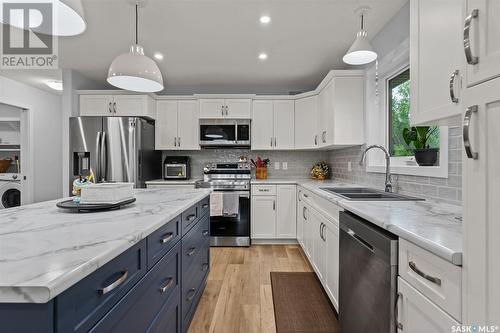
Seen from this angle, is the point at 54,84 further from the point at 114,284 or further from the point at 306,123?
the point at 114,284

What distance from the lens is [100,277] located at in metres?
0.74

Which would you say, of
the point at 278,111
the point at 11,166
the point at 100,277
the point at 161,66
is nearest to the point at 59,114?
the point at 11,166

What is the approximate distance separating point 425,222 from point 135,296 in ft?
4.07

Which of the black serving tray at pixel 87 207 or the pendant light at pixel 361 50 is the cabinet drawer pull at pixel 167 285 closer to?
the black serving tray at pixel 87 207

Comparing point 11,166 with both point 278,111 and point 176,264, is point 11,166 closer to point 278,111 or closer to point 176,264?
point 278,111

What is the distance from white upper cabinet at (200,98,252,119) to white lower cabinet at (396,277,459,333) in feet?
10.6

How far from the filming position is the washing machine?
504 cm

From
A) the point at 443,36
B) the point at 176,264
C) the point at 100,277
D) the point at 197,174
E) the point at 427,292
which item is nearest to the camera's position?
the point at 100,277

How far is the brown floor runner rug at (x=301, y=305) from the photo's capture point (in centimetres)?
183

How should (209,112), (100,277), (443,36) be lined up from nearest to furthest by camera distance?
(100,277)
(443,36)
(209,112)

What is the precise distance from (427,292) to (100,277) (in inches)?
41.9

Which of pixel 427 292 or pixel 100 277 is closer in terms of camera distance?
pixel 100 277

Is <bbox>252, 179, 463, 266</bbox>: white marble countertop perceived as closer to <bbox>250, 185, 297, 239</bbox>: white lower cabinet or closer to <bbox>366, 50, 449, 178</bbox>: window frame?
<bbox>366, 50, 449, 178</bbox>: window frame

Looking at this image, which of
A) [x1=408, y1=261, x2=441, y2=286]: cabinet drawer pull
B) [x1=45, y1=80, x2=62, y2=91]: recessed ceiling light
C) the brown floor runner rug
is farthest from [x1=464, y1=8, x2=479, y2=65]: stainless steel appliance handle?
[x1=45, y1=80, x2=62, y2=91]: recessed ceiling light
